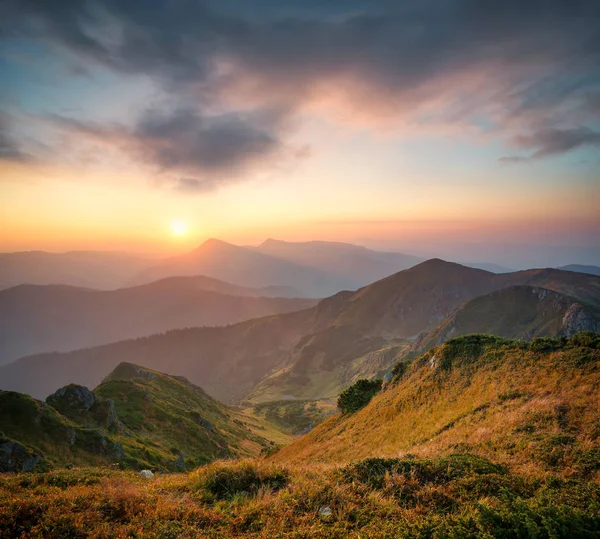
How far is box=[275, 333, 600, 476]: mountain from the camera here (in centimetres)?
1328

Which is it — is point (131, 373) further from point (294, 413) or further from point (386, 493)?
point (386, 493)

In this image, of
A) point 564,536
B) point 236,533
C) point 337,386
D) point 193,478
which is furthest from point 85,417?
point 337,386

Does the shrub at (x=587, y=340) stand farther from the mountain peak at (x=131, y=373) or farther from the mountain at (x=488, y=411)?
the mountain peak at (x=131, y=373)

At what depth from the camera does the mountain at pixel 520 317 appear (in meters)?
113

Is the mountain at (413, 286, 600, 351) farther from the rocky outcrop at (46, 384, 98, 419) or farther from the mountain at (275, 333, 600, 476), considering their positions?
the rocky outcrop at (46, 384, 98, 419)

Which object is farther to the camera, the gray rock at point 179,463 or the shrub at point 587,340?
the gray rock at point 179,463

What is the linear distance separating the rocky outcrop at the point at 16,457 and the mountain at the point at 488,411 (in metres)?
21.7

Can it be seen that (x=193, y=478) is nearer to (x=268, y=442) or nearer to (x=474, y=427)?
(x=474, y=427)

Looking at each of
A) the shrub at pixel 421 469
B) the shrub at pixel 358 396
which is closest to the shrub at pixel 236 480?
the shrub at pixel 421 469

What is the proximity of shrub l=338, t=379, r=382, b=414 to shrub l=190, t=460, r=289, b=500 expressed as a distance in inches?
1147

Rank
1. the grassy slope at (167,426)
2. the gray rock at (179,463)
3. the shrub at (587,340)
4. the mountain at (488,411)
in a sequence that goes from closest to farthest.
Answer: the mountain at (488,411)
the shrub at (587,340)
the gray rock at (179,463)
the grassy slope at (167,426)

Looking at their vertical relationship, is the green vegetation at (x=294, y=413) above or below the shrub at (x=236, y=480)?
below

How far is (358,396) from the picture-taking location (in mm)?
39906

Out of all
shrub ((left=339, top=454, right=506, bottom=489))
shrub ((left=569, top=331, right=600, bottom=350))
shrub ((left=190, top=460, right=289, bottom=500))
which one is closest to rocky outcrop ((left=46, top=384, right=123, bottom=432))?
Answer: shrub ((left=190, top=460, right=289, bottom=500))
